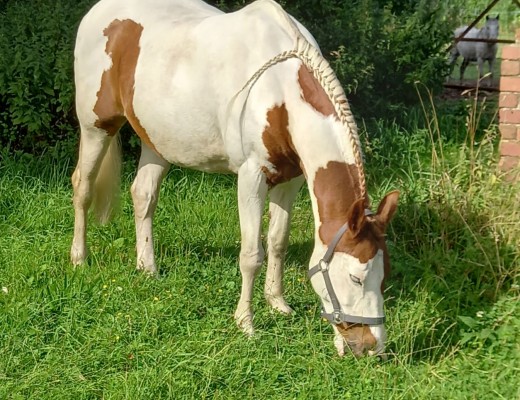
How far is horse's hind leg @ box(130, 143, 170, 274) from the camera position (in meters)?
5.61

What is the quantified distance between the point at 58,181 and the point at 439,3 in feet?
13.5

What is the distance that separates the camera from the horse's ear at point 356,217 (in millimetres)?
3844

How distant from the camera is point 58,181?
686 cm

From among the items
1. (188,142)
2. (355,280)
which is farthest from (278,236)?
(355,280)

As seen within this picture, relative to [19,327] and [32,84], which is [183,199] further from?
[19,327]

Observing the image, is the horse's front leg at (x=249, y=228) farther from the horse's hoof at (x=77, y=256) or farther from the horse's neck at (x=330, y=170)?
the horse's hoof at (x=77, y=256)

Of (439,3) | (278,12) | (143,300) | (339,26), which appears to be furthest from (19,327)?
(439,3)

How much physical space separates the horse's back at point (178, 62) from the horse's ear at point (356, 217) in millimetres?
804

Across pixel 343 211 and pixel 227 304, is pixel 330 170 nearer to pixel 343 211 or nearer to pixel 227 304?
pixel 343 211

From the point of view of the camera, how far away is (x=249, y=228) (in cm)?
463

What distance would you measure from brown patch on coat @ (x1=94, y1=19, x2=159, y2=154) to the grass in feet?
3.14

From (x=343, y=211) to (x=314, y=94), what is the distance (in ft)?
1.96

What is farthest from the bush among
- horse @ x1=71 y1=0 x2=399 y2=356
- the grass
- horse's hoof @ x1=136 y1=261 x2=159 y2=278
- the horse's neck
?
the horse's neck

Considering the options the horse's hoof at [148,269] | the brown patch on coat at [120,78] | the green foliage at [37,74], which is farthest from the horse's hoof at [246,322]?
the green foliage at [37,74]
